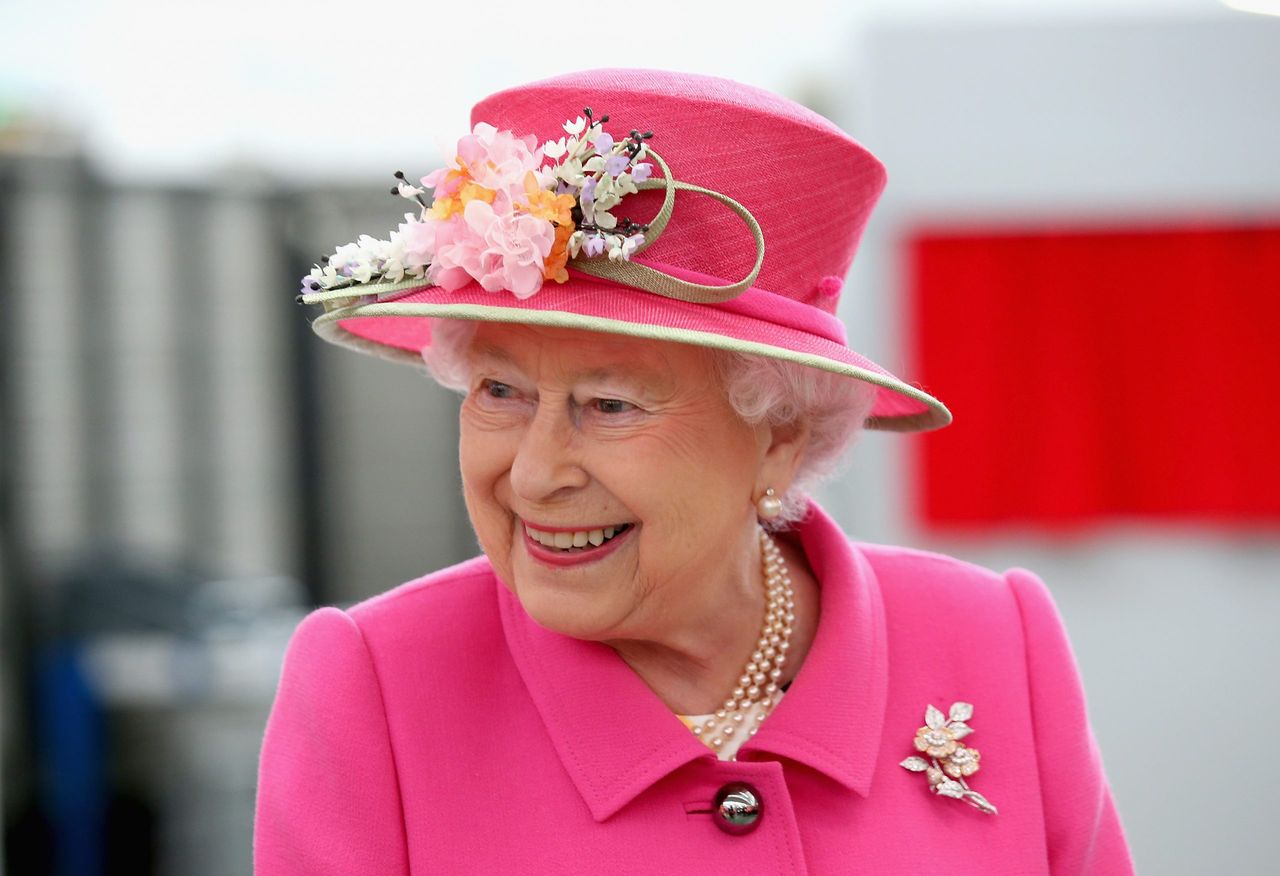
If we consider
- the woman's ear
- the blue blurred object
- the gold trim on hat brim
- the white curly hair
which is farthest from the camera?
the blue blurred object

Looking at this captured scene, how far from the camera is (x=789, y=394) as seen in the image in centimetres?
165

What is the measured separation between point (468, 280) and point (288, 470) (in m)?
4.99

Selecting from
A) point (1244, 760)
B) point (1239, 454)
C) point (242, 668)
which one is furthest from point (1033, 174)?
point (242, 668)

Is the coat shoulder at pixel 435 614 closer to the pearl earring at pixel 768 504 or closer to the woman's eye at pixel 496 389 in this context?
the woman's eye at pixel 496 389

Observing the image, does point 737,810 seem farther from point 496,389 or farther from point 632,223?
point 632,223

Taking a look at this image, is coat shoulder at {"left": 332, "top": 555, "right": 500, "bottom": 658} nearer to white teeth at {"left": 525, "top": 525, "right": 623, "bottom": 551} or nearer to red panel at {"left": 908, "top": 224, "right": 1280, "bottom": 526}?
white teeth at {"left": 525, "top": 525, "right": 623, "bottom": 551}

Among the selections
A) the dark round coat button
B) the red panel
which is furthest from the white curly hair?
the red panel

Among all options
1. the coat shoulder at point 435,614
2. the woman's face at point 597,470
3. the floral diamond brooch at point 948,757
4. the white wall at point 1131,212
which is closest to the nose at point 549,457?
the woman's face at point 597,470

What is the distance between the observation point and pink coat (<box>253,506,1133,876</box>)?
1.56 m

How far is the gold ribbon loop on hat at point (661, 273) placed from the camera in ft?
4.77

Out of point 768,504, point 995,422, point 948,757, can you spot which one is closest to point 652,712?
point 768,504

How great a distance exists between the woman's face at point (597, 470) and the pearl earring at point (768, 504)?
3.0 inches

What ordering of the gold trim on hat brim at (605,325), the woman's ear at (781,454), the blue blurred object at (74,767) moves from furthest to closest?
the blue blurred object at (74,767) < the woman's ear at (781,454) < the gold trim on hat brim at (605,325)

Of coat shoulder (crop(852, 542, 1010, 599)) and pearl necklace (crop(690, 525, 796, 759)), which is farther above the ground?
coat shoulder (crop(852, 542, 1010, 599))
